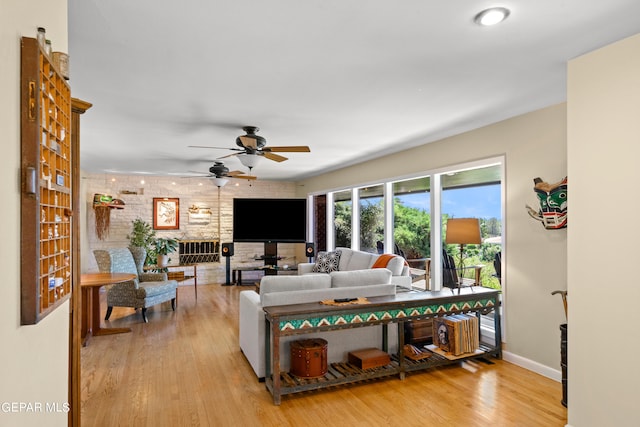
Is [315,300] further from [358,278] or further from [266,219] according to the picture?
[266,219]

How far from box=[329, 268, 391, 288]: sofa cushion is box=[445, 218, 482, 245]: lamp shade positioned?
74 cm

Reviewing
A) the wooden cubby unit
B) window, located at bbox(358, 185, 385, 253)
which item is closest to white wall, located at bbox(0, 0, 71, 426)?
the wooden cubby unit

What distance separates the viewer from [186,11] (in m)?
1.85

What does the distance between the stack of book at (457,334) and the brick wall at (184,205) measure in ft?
18.7

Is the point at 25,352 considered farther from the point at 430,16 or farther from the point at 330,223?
the point at 330,223

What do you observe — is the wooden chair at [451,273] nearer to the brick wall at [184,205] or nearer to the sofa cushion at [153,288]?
the sofa cushion at [153,288]

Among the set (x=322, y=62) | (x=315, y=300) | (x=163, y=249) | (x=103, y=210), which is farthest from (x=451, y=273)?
(x=103, y=210)

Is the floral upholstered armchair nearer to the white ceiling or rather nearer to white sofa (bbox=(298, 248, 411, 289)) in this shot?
the white ceiling

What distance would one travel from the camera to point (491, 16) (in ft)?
6.21

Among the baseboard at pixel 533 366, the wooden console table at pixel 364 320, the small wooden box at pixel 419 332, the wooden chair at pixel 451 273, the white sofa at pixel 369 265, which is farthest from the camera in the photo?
the white sofa at pixel 369 265

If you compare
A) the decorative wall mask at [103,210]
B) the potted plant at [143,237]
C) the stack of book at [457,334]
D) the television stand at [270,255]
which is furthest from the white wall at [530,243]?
the decorative wall mask at [103,210]

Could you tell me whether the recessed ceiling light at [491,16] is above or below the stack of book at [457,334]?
above

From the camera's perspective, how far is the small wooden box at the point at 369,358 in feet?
10.9

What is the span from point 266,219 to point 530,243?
218 inches
